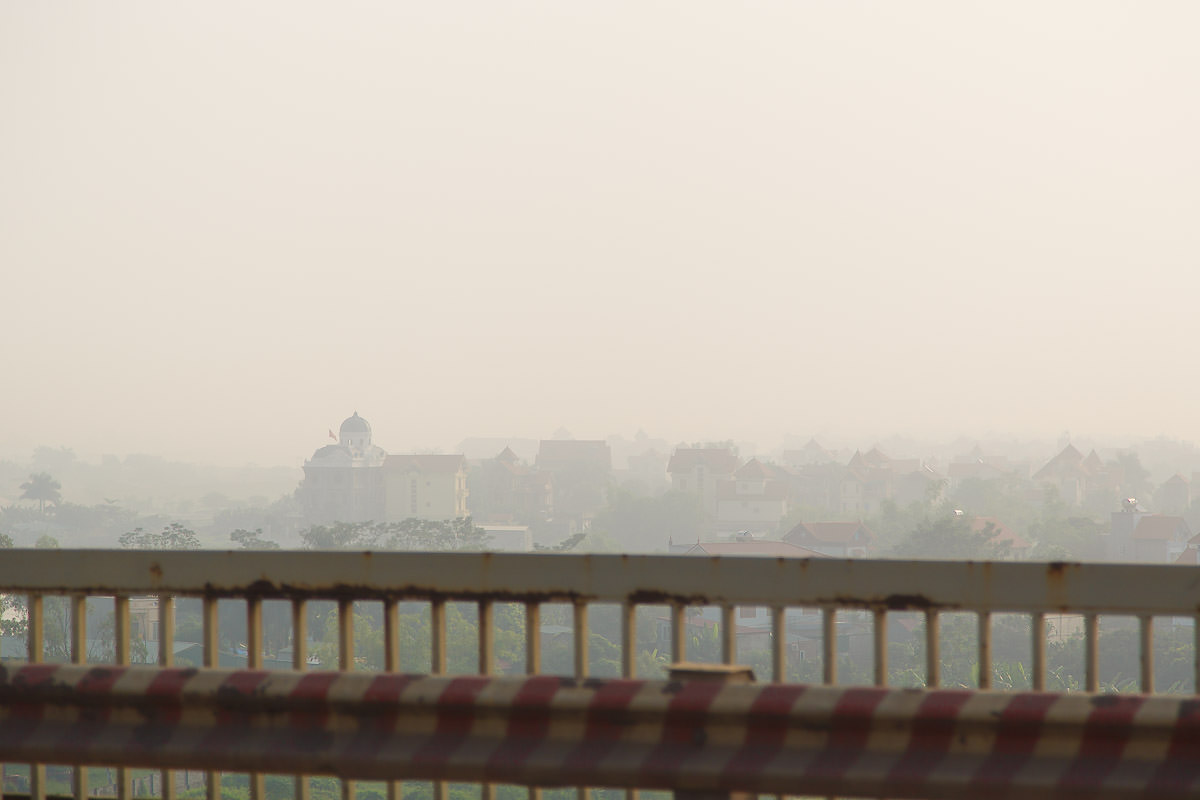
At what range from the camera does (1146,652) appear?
10.3 feet

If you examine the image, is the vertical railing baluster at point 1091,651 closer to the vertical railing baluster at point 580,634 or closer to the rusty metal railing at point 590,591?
the rusty metal railing at point 590,591

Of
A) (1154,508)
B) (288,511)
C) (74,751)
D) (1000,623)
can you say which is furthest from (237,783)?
(1154,508)

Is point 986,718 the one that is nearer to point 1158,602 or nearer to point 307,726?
point 1158,602

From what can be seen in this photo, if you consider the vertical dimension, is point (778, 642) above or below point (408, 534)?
above

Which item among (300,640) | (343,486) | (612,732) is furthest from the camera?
(343,486)

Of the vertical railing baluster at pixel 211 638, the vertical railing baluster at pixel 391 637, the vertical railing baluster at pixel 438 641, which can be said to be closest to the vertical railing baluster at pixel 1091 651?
the vertical railing baluster at pixel 438 641

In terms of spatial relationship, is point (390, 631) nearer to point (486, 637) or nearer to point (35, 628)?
point (486, 637)

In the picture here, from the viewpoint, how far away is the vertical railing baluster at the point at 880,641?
3.16 m

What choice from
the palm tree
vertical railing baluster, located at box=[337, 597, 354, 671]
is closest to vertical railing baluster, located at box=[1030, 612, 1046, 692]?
vertical railing baluster, located at box=[337, 597, 354, 671]

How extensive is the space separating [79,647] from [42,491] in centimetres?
20971

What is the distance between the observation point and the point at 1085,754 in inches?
103

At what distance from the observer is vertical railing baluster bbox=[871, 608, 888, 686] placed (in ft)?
10.4

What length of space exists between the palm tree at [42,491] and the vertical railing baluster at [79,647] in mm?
205395

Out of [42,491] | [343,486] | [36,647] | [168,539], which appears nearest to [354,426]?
[343,486]
